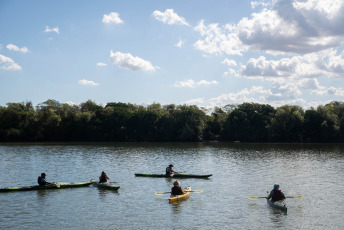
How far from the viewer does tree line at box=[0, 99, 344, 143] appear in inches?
3991

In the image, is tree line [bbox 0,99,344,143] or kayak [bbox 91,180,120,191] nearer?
kayak [bbox 91,180,120,191]

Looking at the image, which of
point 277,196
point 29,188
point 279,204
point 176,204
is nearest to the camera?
point 279,204

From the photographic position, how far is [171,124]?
362 ft

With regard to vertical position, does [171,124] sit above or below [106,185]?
above

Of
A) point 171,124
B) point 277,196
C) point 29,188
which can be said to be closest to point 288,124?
point 171,124

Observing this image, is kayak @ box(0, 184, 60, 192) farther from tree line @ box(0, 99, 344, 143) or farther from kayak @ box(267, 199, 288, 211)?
tree line @ box(0, 99, 344, 143)

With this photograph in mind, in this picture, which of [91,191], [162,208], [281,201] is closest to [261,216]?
[281,201]

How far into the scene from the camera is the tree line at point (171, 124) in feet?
333

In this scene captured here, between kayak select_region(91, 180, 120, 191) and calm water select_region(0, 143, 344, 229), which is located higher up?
kayak select_region(91, 180, 120, 191)

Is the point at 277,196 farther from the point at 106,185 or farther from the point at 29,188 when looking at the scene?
the point at 29,188

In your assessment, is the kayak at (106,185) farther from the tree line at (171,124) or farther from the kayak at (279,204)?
the tree line at (171,124)

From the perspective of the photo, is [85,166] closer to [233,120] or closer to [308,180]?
[308,180]

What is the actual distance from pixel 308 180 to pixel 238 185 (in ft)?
27.1

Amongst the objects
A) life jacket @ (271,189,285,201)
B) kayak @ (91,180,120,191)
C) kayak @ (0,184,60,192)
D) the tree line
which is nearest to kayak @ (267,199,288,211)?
life jacket @ (271,189,285,201)
